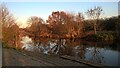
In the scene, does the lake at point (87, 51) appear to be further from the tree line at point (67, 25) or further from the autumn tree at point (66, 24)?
the autumn tree at point (66, 24)

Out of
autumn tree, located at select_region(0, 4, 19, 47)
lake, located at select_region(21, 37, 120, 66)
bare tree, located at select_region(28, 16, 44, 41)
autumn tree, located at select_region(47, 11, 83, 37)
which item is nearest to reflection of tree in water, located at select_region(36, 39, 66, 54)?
lake, located at select_region(21, 37, 120, 66)

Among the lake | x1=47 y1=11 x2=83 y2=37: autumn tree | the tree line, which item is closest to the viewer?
the lake

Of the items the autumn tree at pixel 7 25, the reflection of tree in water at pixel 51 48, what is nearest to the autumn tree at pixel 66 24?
the reflection of tree in water at pixel 51 48

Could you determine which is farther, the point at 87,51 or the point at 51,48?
the point at 51,48

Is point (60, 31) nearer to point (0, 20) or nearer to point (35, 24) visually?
point (35, 24)

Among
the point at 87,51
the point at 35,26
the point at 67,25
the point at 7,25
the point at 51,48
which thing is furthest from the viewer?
the point at 35,26

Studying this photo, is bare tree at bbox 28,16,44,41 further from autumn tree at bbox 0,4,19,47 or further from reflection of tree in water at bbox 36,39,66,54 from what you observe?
autumn tree at bbox 0,4,19,47

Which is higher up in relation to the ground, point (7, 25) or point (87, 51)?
point (7, 25)

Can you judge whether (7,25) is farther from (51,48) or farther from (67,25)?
(67,25)

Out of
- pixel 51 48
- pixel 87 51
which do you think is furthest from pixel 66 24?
pixel 87 51

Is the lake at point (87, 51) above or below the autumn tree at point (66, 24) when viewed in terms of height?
below

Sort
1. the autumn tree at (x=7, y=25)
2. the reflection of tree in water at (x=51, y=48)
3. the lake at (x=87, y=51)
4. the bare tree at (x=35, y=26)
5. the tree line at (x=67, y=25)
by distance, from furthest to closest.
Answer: the bare tree at (x=35, y=26)
the tree line at (x=67, y=25)
the reflection of tree in water at (x=51, y=48)
the autumn tree at (x=7, y=25)
the lake at (x=87, y=51)

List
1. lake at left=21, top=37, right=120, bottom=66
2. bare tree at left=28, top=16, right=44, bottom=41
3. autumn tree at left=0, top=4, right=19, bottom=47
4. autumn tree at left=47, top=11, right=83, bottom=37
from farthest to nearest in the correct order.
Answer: bare tree at left=28, top=16, right=44, bottom=41 → autumn tree at left=47, top=11, right=83, bottom=37 → autumn tree at left=0, top=4, right=19, bottom=47 → lake at left=21, top=37, right=120, bottom=66

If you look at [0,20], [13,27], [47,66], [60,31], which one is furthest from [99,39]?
[47,66]
